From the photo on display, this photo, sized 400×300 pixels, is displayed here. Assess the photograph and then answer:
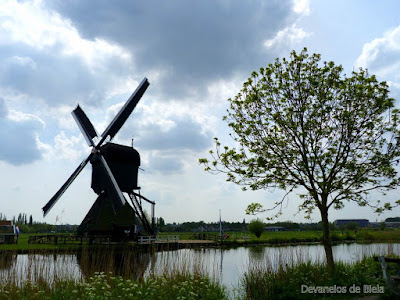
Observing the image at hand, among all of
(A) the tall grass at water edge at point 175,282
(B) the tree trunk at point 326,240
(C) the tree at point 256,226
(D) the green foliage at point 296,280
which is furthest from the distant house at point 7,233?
(C) the tree at point 256,226

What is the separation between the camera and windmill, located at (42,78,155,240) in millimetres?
31078

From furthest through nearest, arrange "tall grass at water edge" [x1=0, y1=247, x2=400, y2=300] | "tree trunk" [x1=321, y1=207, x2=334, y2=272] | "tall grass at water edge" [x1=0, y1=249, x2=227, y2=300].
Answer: "tree trunk" [x1=321, y1=207, x2=334, y2=272] → "tall grass at water edge" [x1=0, y1=247, x2=400, y2=300] → "tall grass at water edge" [x1=0, y1=249, x2=227, y2=300]

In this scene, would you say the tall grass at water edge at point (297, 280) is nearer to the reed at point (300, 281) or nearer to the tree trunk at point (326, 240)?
the reed at point (300, 281)

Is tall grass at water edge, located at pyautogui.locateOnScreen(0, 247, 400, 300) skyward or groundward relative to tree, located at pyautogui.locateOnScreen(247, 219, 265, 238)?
skyward

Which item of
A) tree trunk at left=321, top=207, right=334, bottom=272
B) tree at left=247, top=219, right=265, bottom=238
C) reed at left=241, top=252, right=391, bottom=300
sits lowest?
tree at left=247, top=219, right=265, bottom=238

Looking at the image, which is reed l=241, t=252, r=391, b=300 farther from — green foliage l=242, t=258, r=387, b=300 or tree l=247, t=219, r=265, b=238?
tree l=247, t=219, r=265, b=238

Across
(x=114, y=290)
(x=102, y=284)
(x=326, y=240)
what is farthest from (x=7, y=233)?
(x=326, y=240)

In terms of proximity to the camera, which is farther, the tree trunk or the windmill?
the windmill

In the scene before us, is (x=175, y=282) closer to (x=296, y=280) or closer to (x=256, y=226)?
(x=296, y=280)

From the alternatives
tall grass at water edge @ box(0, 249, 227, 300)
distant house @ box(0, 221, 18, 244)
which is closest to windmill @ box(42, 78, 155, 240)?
distant house @ box(0, 221, 18, 244)

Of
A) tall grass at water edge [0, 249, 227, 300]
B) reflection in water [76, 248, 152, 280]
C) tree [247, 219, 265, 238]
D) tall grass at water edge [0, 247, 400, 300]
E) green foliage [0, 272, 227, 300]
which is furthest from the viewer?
tree [247, 219, 265, 238]

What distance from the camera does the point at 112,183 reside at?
30125 millimetres

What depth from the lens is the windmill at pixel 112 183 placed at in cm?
3108

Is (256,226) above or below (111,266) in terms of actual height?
below
